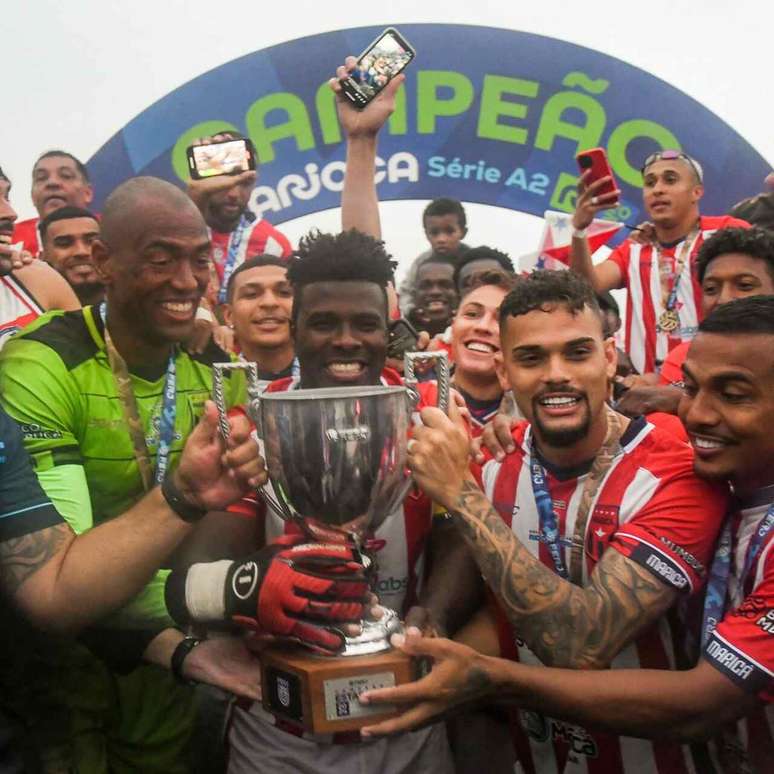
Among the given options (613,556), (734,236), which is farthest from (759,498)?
(734,236)

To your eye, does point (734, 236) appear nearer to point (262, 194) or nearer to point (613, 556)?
point (613, 556)

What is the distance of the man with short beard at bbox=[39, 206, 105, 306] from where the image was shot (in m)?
1.94

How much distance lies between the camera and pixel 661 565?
112 centimetres

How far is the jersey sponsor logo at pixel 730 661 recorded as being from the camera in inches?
41.8

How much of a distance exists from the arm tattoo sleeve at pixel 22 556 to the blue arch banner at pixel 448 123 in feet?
2.97

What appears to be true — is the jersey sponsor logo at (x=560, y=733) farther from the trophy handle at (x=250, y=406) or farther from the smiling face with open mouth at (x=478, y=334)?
the smiling face with open mouth at (x=478, y=334)

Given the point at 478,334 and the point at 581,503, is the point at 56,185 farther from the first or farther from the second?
the point at 581,503

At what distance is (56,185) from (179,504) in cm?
96

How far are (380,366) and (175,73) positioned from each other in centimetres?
84

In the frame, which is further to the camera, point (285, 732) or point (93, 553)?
point (285, 732)

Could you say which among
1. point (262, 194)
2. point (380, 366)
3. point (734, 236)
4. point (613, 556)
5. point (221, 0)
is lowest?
point (613, 556)

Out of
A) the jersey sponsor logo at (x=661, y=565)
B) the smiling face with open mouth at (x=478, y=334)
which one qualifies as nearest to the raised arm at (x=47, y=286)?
the smiling face with open mouth at (x=478, y=334)

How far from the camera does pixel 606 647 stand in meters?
1.10

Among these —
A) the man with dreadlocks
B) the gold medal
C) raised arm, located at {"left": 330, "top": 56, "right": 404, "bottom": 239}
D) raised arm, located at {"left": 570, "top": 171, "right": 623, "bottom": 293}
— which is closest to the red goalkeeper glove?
the man with dreadlocks
